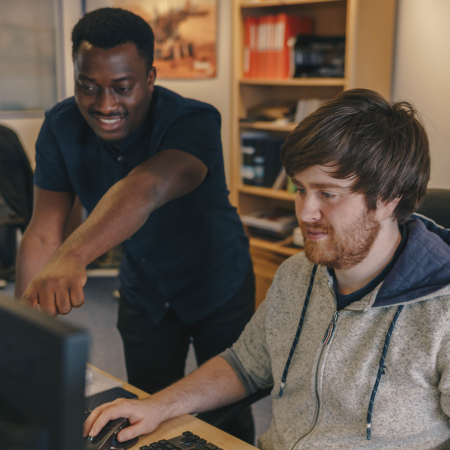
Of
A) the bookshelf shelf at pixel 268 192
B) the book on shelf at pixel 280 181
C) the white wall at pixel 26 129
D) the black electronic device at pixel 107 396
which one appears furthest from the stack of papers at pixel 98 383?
the white wall at pixel 26 129

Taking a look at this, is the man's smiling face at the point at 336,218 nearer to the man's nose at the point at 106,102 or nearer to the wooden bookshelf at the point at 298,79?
the man's nose at the point at 106,102

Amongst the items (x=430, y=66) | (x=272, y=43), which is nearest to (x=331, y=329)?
(x=430, y=66)

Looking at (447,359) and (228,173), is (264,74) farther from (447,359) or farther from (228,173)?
(447,359)

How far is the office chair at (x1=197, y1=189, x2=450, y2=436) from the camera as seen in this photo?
1.24 m

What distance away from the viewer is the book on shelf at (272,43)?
10.2ft

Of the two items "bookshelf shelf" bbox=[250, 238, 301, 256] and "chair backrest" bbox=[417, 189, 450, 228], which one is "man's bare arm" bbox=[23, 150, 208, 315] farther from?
"bookshelf shelf" bbox=[250, 238, 301, 256]

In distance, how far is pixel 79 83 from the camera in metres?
1.32

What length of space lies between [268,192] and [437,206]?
6.82 feet

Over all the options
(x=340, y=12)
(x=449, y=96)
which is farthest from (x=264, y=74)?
(x=449, y=96)

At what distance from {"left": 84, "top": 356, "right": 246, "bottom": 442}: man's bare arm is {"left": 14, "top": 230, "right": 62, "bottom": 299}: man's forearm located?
497 mm

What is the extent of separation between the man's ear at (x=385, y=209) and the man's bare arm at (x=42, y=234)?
0.88m

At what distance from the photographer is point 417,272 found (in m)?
1.05

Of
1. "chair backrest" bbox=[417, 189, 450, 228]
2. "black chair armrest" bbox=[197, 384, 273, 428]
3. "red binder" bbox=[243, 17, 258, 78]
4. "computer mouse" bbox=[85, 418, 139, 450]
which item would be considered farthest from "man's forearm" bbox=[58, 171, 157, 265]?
"red binder" bbox=[243, 17, 258, 78]

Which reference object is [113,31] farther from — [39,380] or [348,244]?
[39,380]
